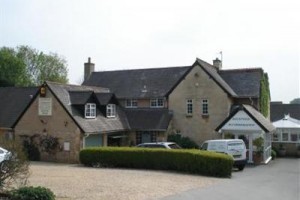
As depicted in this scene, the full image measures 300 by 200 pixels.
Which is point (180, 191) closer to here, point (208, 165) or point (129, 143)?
point (208, 165)

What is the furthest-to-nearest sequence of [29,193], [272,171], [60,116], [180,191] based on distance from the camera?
[60,116], [272,171], [180,191], [29,193]

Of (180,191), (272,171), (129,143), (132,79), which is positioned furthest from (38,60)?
(180,191)

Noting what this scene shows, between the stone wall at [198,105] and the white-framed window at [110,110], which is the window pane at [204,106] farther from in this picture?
the white-framed window at [110,110]

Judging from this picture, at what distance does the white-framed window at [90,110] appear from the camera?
1449 inches

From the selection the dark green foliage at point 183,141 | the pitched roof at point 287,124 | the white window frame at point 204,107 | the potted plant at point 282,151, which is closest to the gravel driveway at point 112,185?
the dark green foliage at point 183,141

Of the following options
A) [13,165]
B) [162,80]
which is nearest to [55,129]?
[162,80]

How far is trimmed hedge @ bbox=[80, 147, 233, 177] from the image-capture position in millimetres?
25891

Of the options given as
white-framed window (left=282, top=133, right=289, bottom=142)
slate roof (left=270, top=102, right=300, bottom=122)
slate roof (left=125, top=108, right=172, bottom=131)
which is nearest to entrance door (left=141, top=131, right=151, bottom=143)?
slate roof (left=125, top=108, right=172, bottom=131)

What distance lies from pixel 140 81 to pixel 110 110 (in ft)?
26.8

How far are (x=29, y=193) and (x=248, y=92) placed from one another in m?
30.9

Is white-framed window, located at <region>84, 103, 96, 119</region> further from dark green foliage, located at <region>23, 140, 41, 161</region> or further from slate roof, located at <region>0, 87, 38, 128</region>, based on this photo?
slate roof, located at <region>0, 87, 38, 128</region>

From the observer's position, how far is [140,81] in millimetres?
47469

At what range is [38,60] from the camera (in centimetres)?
7625

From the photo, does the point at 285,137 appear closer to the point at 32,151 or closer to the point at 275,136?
the point at 275,136
